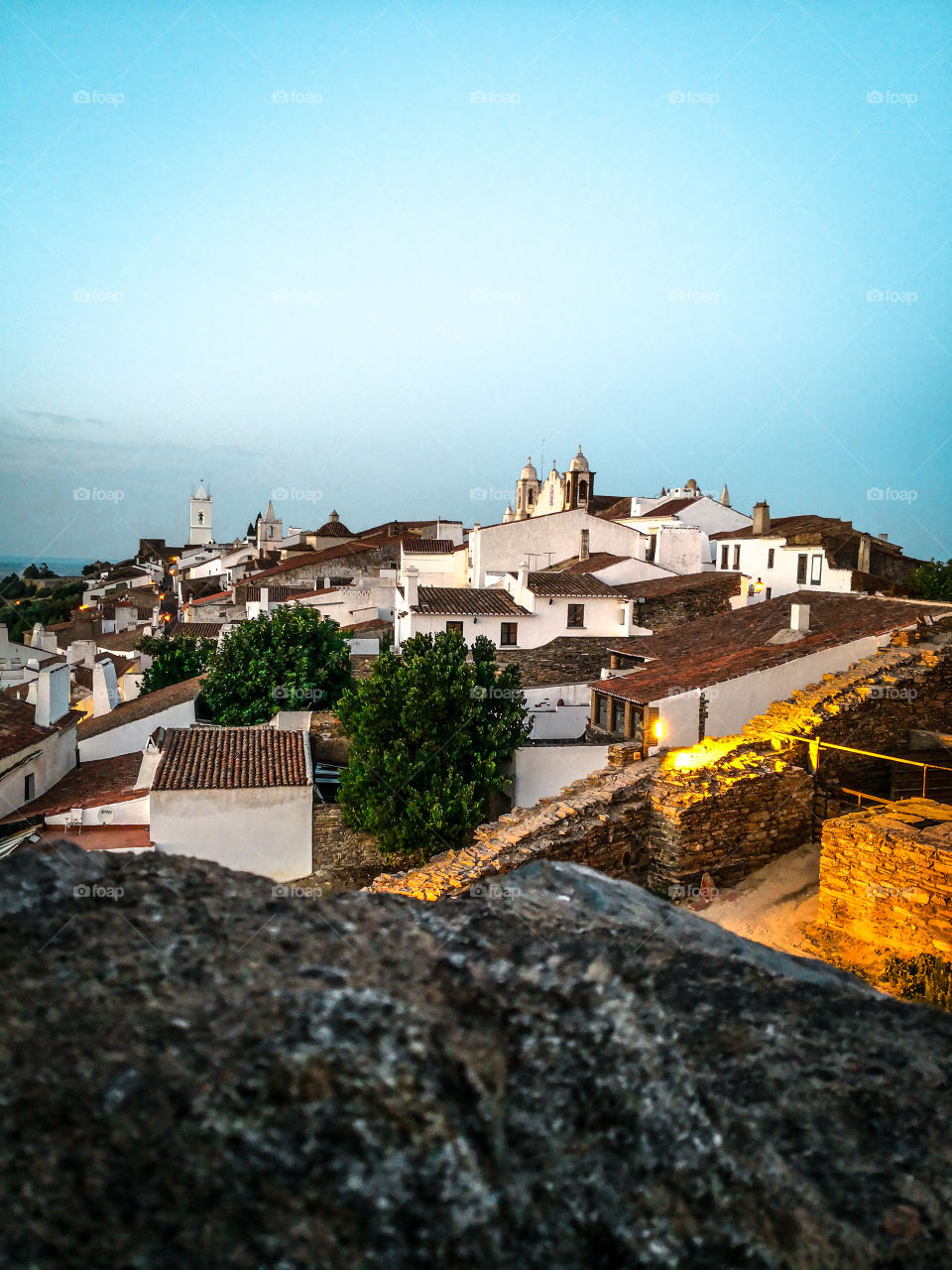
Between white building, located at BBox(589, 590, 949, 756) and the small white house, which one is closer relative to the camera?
white building, located at BBox(589, 590, 949, 756)

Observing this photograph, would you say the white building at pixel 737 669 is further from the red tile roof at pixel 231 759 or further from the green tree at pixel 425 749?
the red tile roof at pixel 231 759

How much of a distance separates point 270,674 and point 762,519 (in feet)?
72.4

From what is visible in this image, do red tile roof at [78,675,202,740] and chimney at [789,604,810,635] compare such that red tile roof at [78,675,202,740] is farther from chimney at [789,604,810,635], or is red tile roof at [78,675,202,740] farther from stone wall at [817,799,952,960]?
stone wall at [817,799,952,960]

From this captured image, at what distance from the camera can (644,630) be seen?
2948 cm

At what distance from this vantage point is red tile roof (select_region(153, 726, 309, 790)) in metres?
17.4

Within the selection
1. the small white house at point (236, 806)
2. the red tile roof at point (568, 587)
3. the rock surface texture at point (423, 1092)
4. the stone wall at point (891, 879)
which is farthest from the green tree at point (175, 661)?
the rock surface texture at point (423, 1092)

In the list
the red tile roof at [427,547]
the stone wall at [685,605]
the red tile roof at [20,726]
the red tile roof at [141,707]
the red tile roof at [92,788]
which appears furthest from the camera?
the red tile roof at [427,547]

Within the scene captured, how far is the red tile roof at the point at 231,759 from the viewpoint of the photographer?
1741 centimetres

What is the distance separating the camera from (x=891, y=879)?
29.4 ft

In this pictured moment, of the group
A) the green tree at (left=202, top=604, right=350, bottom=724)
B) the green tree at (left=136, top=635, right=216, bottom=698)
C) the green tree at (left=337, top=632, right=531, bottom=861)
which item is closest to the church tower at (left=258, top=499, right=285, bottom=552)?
the green tree at (left=136, top=635, right=216, bottom=698)

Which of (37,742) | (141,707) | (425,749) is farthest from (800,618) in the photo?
(141,707)

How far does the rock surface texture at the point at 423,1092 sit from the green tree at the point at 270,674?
23.9 m

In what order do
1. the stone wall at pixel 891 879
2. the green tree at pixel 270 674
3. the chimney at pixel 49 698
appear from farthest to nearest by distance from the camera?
1. the green tree at pixel 270 674
2. the chimney at pixel 49 698
3. the stone wall at pixel 891 879

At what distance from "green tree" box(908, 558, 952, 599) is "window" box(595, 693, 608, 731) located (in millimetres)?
17213
